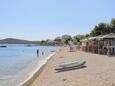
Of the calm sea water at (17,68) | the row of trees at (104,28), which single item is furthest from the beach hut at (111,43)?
the row of trees at (104,28)

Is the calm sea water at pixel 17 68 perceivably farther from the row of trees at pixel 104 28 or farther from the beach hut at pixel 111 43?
the row of trees at pixel 104 28

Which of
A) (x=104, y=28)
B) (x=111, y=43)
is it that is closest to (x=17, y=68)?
(x=111, y=43)

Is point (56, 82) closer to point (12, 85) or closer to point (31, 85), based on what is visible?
point (31, 85)

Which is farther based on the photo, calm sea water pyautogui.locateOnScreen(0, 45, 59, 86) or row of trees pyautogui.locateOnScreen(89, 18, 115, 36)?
row of trees pyautogui.locateOnScreen(89, 18, 115, 36)

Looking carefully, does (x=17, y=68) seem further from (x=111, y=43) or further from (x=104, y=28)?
(x=104, y=28)

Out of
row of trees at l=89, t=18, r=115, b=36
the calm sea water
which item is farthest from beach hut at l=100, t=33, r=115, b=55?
row of trees at l=89, t=18, r=115, b=36

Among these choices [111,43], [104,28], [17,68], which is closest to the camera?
[17,68]

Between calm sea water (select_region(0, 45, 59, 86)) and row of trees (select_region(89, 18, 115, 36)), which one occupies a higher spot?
row of trees (select_region(89, 18, 115, 36))

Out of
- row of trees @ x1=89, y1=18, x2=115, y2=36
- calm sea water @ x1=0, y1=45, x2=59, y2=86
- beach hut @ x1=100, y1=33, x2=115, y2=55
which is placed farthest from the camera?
row of trees @ x1=89, y1=18, x2=115, y2=36

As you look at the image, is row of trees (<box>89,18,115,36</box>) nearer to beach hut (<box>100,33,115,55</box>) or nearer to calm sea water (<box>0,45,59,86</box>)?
calm sea water (<box>0,45,59,86</box>)

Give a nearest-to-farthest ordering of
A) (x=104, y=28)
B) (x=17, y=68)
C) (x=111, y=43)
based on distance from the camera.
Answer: (x=17, y=68), (x=111, y=43), (x=104, y=28)

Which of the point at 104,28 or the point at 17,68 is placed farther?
the point at 104,28

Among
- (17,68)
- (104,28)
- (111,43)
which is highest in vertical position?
(104,28)

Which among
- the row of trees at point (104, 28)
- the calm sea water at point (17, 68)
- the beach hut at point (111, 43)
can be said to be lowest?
the calm sea water at point (17, 68)
